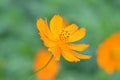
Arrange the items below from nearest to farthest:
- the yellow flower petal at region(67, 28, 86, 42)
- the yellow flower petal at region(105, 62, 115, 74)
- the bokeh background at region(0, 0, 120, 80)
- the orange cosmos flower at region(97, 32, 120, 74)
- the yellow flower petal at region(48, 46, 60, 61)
Result: 1. the yellow flower petal at region(48, 46, 60, 61)
2. the yellow flower petal at region(67, 28, 86, 42)
3. the yellow flower petal at region(105, 62, 115, 74)
4. the orange cosmos flower at region(97, 32, 120, 74)
5. the bokeh background at region(0, 0, 120, 80)

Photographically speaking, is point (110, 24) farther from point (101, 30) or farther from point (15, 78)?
point (15, 78)

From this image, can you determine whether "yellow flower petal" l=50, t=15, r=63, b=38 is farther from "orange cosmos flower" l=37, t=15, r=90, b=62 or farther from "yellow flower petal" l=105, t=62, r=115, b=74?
"yellow flower petal" l=105, t=62, r=115, b=74

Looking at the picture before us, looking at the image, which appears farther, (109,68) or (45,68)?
(45,68)

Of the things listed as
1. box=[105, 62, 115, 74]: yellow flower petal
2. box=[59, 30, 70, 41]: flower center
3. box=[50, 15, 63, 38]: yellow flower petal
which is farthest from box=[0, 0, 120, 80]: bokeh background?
box=[50, 15, 63, 38]: yellow flower petal

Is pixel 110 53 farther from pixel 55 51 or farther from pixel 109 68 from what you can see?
pixel 55 51

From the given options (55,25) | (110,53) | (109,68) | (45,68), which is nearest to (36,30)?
(45,68)

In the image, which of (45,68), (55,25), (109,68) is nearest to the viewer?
(55,25)

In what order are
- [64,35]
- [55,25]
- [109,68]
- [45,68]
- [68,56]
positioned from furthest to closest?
[45,68]
[109,68]
[64,35]
[55,25]
[68,56]
